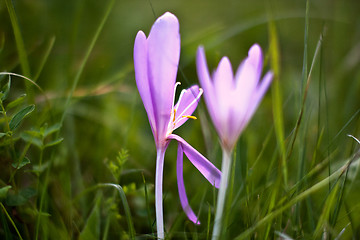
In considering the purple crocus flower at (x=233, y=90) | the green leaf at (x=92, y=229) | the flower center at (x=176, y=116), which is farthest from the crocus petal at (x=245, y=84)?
the green leaf at (x=92, y=229)

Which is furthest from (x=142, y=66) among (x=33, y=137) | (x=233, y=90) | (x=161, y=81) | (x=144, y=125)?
(x=144, y=125)

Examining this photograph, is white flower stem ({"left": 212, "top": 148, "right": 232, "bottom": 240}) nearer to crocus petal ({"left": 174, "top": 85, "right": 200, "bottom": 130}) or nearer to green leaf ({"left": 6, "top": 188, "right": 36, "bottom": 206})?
crocus petal ({"left": 174, "top": 85, "right": 200, "bottom": 130})

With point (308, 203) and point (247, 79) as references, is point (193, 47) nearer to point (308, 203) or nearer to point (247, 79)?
point (308, 203)

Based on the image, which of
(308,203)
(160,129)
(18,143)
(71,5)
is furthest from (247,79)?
(71,5)

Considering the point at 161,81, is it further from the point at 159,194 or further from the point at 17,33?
the point at 17,33

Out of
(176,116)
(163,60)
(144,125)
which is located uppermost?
(163,60)

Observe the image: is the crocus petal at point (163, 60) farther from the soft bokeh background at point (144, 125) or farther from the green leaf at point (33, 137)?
the green leaf at point (33, 137)
